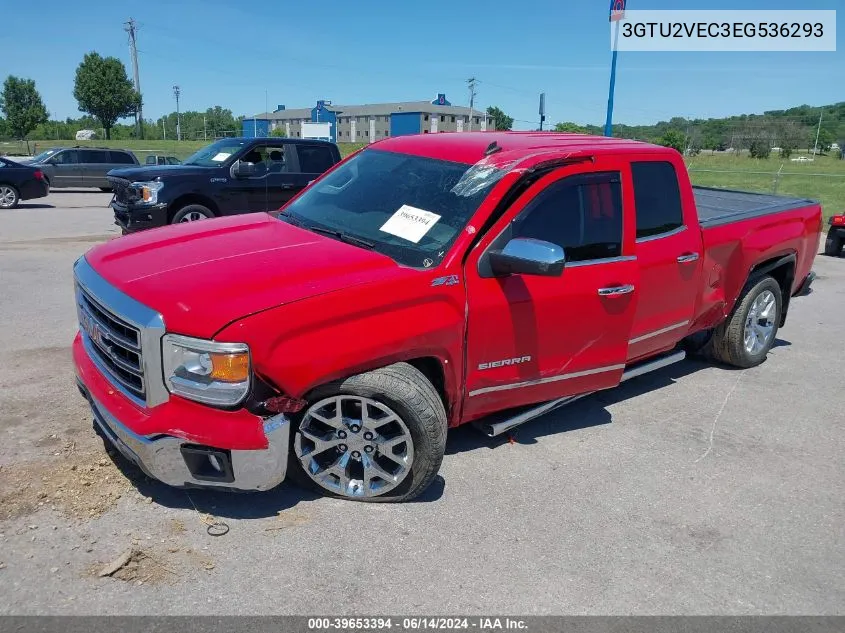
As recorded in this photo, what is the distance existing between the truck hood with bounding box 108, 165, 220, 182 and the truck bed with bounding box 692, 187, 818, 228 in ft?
24.0

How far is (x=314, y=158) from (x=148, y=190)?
9.85 ft

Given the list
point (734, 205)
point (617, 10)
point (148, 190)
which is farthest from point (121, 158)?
point (734, 205)

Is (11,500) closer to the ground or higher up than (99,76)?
closer to the ground

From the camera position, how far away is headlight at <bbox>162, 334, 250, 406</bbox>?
2.84m

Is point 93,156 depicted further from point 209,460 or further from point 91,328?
point 209,460

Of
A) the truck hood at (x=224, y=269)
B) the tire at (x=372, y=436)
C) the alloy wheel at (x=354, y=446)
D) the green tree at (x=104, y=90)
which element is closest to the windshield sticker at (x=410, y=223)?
the truck hood at (x=224, y=269)

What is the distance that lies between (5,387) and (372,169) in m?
2.99

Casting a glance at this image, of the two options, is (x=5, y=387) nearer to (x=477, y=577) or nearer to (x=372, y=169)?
(x=372, y=169)

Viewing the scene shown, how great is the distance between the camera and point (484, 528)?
10.9 feet

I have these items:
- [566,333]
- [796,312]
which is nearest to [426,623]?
[566,333]

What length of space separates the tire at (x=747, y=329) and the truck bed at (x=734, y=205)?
61 cm

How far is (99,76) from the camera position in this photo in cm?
6756

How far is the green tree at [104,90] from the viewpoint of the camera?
222 ft

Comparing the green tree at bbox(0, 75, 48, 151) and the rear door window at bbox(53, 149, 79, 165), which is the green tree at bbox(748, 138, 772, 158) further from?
the green tree at bbox(0, 75, 48, 151)
